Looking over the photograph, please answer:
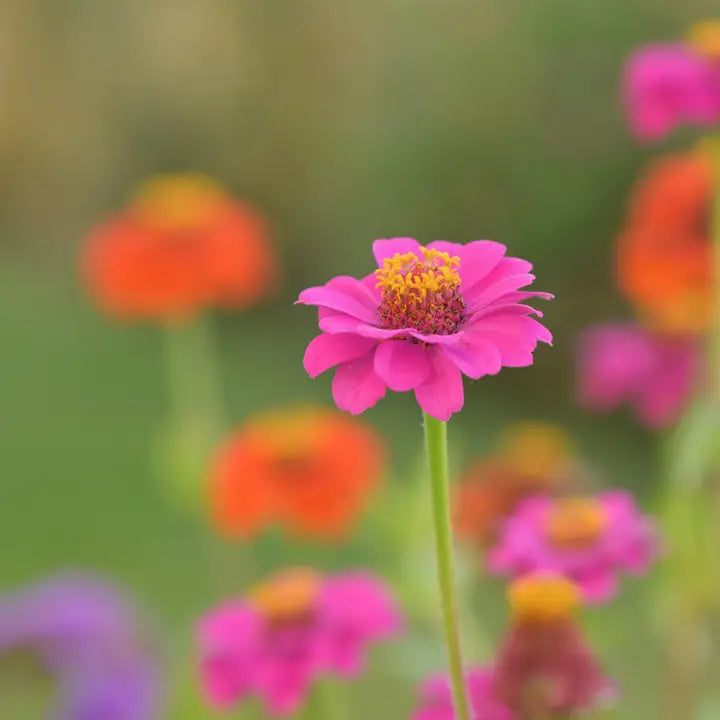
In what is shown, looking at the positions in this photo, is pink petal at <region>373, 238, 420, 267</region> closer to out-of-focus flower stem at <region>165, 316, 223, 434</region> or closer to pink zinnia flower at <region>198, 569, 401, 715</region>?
pink zinnia flower at <region>198, 569, 401, 715</region>

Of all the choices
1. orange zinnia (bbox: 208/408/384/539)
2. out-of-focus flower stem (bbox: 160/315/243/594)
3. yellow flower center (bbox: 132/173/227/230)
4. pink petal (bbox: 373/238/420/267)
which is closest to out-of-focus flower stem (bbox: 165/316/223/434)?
out-of-focus flower stem (bbox: 160/315/243/594)

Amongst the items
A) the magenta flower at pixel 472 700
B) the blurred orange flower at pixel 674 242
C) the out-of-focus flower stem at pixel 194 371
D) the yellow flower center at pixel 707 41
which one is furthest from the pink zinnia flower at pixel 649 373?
the out-of-focus flower stem at pixel 194 371

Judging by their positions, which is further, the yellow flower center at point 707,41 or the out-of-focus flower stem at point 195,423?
the out-of-focus flower stem at point 195,423

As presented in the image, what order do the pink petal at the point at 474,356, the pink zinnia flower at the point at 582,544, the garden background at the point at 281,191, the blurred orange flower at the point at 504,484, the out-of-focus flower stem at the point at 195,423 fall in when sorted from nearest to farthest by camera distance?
the pink petal at the point at 474,356
the pink zinnia flower at the point at 582,544
the blurred orange flower at the point at 504,484
the out-of-focus flower stem at the point at 195,423
the garden background at the point at 281,191

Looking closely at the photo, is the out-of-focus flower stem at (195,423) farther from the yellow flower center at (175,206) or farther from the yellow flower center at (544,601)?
the yellow flower center at (544,601)

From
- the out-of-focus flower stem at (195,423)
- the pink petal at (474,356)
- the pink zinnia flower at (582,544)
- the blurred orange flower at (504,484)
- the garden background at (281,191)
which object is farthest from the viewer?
the garden background at (281,191)

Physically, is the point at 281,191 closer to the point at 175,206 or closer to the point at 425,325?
the point at 175,206

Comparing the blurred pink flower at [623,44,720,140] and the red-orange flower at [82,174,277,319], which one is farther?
the red-orange flower at [82,174,277,319]

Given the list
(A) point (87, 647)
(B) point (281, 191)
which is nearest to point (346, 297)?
(A) point (87, 647)
